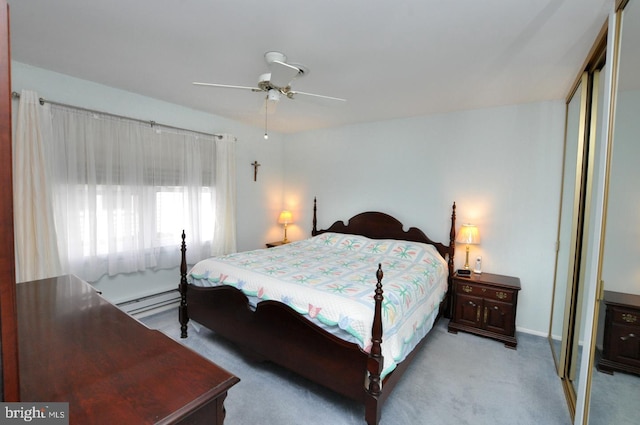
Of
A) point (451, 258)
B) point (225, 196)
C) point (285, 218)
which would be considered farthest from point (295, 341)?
point (285, 218)

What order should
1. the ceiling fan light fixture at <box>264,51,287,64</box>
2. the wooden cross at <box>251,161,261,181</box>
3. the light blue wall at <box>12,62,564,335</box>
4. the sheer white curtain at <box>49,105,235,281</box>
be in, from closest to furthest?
1. the ceiling fan light fixture at <box>264,51,287,64</box>
2. the sheer white curtain at <box>49,105,235,281</box>
3. the light blue wall at <box>12,62,564,335</box>
4. the wooden cross at <box>251,161,261,181</box>

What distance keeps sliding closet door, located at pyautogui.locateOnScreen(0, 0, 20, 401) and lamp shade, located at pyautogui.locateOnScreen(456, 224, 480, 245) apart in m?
3.44

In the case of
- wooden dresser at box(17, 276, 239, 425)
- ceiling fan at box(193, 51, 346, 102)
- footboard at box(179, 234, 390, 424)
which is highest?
ceiling fan at box(193, 51, 346, 102)

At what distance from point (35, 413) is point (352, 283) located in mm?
1880

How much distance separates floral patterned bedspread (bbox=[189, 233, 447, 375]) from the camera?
6.27ft

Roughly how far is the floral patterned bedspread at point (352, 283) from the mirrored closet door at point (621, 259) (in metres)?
1.03

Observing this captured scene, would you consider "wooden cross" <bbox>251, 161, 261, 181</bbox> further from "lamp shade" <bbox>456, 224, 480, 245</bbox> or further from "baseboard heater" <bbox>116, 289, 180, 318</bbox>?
"lamp shade" <bbox>456, 224, 480, 245</bbox>

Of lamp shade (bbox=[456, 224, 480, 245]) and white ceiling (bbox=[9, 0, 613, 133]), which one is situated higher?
white ceiling (bbox=[9, 0, 613, 133])

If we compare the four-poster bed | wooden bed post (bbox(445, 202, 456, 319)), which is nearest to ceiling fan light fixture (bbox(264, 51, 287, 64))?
the four-poster bed

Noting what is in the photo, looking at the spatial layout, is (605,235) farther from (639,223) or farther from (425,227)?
(425,227)

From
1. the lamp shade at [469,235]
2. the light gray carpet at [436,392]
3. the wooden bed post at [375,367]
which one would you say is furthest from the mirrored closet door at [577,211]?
the wooden bed post at [375,367]

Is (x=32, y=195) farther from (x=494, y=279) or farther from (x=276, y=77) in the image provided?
(x=494, y=279)

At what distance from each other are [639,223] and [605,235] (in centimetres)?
24

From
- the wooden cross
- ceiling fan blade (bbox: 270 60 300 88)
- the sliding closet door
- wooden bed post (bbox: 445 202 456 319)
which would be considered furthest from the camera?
the wooden cross
